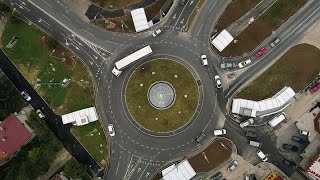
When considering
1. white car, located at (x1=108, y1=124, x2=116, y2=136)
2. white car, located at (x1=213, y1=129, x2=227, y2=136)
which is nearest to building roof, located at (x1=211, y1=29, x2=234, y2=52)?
white car, located at (x1=213, y1=129, x2=227, y2=136)

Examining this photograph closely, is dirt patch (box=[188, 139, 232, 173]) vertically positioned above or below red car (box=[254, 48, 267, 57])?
below

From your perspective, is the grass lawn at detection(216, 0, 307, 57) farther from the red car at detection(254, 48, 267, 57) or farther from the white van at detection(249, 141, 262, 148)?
the white van at detection(249, 141, 262, 148)

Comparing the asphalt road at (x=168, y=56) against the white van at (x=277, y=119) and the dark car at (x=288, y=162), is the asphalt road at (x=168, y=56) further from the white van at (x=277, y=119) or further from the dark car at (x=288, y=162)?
the white van at (x=277, y=119)

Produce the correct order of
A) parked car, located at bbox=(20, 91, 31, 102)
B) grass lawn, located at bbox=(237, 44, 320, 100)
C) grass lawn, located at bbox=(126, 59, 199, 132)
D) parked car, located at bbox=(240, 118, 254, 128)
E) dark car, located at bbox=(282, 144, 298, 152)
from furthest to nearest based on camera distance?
parked car, located at bbox=(20, 91, 31, 102) → grass lawn, located at bbox=(126, 59, 199, 132) → grass lawn, located at bbox=(237, 44, 320, 100) → parked car, located at bbox=(240, 118, 254, 128) → dark car, located at bbox=(282, 144, 298, 152)

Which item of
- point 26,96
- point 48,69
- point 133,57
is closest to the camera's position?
point 133,57

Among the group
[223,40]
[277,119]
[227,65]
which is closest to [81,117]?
[227,65]

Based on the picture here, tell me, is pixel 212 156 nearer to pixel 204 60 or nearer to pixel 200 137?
pixel 200 137
